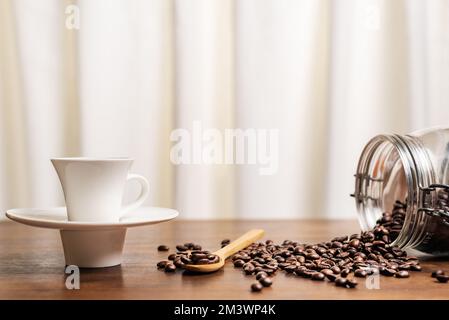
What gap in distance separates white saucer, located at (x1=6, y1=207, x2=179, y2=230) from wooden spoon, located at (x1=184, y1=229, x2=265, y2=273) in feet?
0.29

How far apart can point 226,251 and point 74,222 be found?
0.94 feet

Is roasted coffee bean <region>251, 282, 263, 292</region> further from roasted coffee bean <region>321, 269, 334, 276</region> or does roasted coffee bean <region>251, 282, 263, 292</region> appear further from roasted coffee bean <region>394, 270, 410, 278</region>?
roasted coffee bean <region>394, 270, 410, 278</region>

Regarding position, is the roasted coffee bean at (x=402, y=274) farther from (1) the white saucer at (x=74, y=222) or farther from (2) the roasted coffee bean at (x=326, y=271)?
(1) the white saucer at (x=74, y=222)

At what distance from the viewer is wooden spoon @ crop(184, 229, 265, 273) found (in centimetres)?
90

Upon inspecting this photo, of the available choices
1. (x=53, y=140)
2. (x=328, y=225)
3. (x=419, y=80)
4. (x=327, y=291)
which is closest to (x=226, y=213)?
(x=328, y=225)

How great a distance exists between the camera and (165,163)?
1.88 metres

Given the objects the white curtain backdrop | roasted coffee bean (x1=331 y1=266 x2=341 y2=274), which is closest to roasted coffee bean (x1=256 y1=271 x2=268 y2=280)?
roasted coffee bean (x1=331 y1=266 x2=341 y2=274)

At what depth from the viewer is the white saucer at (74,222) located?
0.83 m

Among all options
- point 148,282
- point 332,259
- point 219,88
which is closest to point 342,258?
point 332,259

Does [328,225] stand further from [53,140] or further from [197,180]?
[53,140]

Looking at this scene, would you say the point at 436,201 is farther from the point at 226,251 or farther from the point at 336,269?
the point at 226,251

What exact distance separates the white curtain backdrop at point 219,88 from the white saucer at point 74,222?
79 centimetres

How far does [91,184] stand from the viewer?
2.97 ft

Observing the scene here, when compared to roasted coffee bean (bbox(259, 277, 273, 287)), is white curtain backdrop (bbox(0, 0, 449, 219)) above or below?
above
